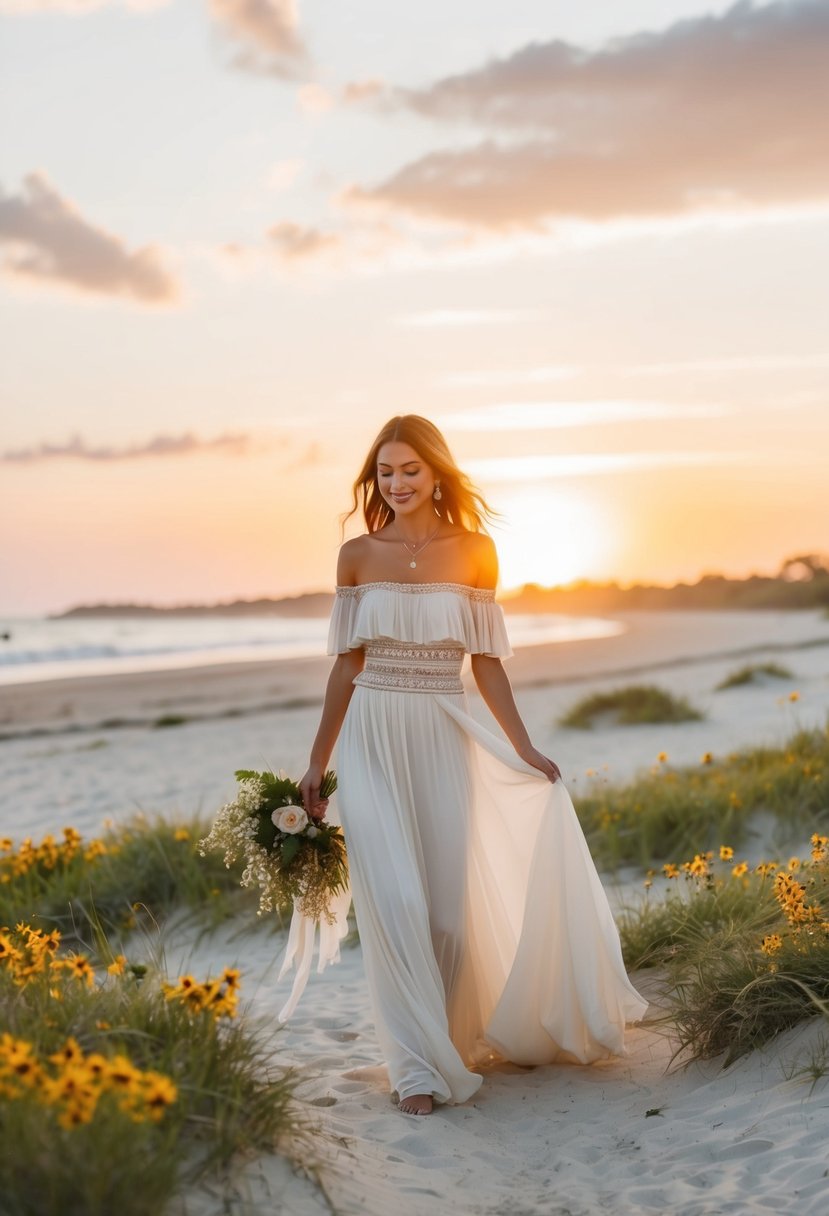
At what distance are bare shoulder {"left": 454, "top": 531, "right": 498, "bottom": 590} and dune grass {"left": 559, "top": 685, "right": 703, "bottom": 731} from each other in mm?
10270

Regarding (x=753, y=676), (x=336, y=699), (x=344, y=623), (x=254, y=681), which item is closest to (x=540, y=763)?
(x=336, y=699)

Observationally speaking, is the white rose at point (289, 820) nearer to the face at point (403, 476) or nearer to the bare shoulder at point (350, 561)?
the bare shoulder at point (350, 561)

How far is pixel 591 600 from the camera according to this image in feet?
242

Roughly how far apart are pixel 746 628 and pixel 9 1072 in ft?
133

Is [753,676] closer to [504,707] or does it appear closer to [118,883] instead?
[118,883]

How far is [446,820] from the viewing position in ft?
17.2

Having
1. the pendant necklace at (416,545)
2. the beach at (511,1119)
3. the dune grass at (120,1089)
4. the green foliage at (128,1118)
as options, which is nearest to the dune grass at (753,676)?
the beach at (511,1119)

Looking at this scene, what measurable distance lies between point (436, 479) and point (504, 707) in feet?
3.36

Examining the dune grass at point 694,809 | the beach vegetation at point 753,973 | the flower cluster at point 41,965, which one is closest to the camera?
the flower cluster at point 41,965

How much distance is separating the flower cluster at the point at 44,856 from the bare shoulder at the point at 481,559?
11.3 ft

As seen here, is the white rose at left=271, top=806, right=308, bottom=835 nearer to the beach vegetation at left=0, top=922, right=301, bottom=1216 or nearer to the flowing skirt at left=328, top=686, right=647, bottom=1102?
the flowing skirt at left=328, top=686, right=647, bottom=1102

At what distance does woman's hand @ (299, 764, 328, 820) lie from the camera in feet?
17.2

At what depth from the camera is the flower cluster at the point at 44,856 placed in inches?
307

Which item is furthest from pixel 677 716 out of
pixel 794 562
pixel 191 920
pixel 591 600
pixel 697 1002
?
pixel 591 600
